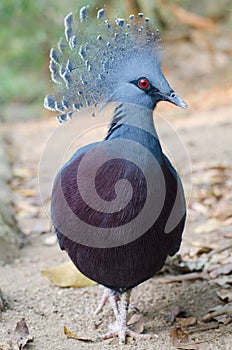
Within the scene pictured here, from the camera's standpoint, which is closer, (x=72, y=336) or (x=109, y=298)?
(x=72, y=336)

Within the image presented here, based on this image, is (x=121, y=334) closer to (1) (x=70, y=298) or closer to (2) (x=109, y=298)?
(2) (x=109, y=298)

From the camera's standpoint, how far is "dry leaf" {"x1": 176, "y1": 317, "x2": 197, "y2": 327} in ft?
9.83

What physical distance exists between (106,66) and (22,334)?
→ 4.47ft

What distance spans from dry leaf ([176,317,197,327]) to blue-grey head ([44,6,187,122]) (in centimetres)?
117

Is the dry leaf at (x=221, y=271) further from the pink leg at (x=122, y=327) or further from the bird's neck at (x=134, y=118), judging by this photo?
the bird's neck at (x=134, y=118)

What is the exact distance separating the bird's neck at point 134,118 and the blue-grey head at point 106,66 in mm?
31

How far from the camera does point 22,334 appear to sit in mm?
2676

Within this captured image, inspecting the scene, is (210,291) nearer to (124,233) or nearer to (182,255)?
(182,255)

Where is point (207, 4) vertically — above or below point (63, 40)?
above

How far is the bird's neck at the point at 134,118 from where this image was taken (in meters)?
2.66

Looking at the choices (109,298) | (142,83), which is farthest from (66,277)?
(142,83)

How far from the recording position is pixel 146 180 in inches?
102

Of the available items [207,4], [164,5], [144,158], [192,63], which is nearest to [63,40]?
[144,158]

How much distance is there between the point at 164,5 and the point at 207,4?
17.3 ft
